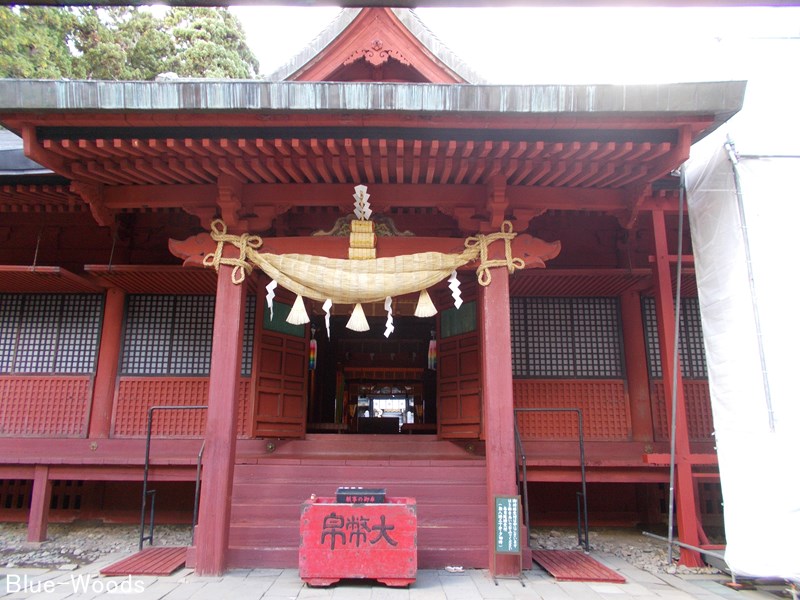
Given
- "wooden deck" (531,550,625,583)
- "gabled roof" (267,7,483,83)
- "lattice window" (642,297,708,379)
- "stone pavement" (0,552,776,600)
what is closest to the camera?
"stone pavement" (0,552,776,600)

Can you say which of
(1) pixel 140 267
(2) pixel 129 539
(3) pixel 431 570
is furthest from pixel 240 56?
(3) pixel 431 570

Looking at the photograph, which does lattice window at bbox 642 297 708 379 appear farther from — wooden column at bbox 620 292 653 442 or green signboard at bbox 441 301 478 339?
green signboard at bbox 441 301 478 339

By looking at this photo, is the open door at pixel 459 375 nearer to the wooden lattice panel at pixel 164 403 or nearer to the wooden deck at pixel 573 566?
the wooden deck at pixel 573 566

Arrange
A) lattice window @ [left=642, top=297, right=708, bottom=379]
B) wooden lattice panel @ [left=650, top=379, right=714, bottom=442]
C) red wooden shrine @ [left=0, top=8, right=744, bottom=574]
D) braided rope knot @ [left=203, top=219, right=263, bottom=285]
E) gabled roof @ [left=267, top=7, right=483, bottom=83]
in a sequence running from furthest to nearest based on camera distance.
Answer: lattice window @ [left=642, top=297, right=708, bottom=379] → wooden lattice panel @ [left=650, top=379, right=714, bottom=442] → gabled roof @ [left=267, top=7, right=483, bottom=83] → braided rope knot @ [left=203, top=219, right=263, bottom=285] → red wooden shrine @ [left=0, top=8, right=744, bottom=574]

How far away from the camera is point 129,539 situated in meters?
6.99

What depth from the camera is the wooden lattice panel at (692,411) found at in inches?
299

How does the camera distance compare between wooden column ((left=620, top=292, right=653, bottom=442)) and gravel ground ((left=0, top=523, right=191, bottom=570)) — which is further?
wooden column ((left=620, top=292, right=653, bottom=442))

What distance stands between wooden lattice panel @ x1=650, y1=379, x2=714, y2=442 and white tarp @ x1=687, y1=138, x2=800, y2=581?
2.38 metres

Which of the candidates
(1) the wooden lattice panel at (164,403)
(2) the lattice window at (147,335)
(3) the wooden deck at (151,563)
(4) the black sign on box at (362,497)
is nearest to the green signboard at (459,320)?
(1) the wooden lattice panel at (164,403)

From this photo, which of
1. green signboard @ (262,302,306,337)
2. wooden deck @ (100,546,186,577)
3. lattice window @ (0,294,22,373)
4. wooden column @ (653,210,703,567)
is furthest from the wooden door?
lattice window @ (0,294,22,373)

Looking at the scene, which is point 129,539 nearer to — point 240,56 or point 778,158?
point 778,158

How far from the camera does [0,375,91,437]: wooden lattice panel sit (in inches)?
300

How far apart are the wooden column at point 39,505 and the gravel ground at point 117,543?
0.14 metres

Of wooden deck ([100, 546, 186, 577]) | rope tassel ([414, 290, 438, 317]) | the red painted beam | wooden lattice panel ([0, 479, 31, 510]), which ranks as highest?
rope tassel ([414, 290, 438, 317])
